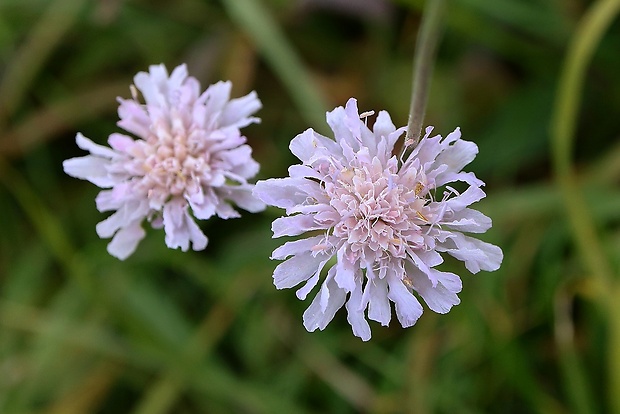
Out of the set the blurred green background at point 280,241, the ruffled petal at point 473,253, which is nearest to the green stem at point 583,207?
the blurred green background at point 280,241

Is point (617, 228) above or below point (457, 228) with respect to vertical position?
above

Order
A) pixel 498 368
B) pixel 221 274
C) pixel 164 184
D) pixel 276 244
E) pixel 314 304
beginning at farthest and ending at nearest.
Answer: pixel 221 274 < pixel 276 244 < pixel 498 368 < pixel 164 184 < pixel 314 304

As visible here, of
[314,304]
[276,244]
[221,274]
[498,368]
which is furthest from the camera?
[221,274]

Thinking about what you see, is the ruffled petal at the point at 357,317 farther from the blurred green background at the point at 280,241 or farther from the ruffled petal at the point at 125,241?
the blurred green background at the point at 280,241

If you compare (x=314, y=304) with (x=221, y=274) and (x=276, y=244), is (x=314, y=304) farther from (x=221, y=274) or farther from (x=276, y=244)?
(x=221, y=274)

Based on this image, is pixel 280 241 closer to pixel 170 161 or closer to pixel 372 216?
pixel 170 161

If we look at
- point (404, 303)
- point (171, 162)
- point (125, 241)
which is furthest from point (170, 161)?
point (404, 303)

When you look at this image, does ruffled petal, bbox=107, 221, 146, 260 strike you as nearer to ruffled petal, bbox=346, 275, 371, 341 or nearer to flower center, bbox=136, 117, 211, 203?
flower center, bbox=136, 117, 211, 203

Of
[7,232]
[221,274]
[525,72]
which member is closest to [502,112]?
[525,72]
